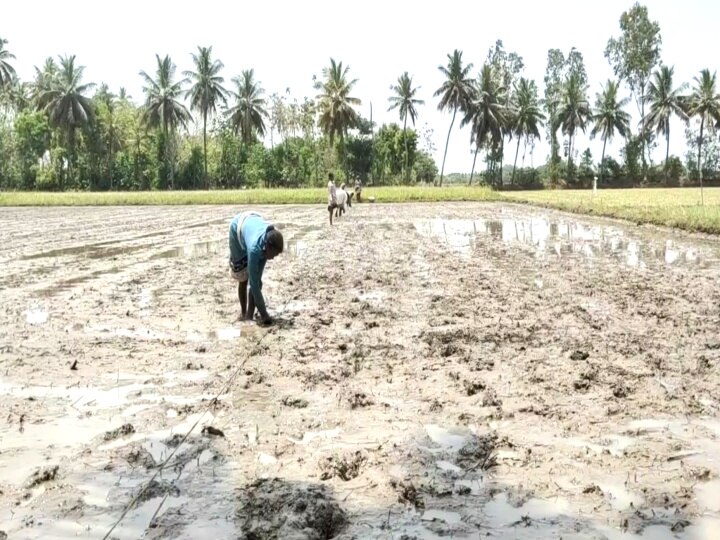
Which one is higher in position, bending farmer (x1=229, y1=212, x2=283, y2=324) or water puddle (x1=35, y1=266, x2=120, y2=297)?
bending farmer (x1=229, y1=212, x2=283, y2=324)

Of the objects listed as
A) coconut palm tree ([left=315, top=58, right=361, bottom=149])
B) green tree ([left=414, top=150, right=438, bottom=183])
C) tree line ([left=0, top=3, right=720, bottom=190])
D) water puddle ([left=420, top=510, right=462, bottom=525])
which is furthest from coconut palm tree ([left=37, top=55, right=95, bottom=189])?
water puddle ([left=420, top=510, right=462, bottom=525])

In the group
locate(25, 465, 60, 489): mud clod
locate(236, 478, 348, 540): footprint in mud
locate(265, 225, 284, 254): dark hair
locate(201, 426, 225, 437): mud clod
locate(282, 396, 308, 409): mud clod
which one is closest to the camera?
locate(236, 478, 348, 540): footprint in mud

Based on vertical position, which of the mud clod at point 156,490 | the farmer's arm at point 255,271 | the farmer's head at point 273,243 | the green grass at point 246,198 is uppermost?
the green grass at point 246,198

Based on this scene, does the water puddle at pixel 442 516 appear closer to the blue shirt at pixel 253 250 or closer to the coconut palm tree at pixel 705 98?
the blue shirt at pixel 253 250

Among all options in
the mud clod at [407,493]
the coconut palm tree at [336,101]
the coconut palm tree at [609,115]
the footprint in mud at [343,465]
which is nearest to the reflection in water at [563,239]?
the footprint in mud at [343,465]

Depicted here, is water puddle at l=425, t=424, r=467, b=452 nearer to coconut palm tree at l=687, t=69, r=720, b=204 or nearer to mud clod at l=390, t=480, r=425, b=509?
mud clod at l=390, t=480, r=425, b=509

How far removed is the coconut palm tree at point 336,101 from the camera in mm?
47156

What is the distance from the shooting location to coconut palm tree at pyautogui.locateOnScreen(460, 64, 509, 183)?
51.5 metres

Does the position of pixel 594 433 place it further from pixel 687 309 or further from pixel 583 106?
pixel 583 106

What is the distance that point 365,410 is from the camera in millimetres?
3867

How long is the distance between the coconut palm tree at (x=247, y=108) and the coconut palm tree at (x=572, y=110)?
82.2ft

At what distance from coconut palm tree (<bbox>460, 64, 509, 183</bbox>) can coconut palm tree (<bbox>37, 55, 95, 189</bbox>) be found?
29.8 m

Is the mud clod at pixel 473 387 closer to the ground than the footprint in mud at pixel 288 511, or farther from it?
farther from it

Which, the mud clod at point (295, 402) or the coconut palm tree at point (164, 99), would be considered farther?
the coconut palm tree at point (164, 99)
